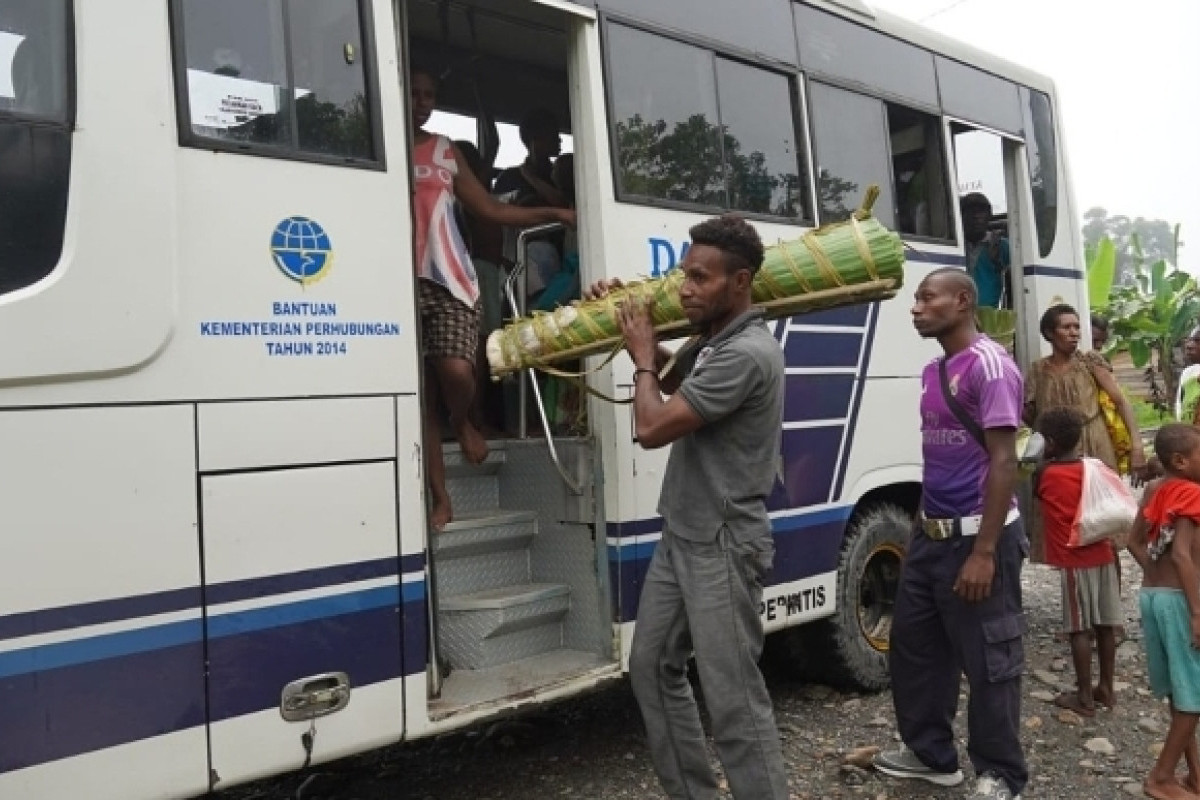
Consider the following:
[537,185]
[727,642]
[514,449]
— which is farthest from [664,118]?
[727,642]

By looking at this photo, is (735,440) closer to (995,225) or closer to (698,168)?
(698,168)

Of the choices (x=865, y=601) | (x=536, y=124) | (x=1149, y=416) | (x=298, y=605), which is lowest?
(x=865, y=601)

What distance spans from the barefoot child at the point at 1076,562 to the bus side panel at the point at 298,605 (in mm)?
3180

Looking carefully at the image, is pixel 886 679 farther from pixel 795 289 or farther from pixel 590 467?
pixel 795 289

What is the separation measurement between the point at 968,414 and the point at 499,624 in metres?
1.85

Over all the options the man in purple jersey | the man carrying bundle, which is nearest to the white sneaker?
the man in purple jersey

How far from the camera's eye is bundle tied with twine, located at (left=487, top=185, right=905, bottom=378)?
3105 mm

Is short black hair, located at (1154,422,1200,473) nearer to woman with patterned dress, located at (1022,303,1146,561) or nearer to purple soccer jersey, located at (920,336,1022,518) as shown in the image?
purple soccer jersey, located at (920,336,1022,518)

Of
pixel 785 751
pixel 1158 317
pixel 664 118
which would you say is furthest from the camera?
pixel 1158 317

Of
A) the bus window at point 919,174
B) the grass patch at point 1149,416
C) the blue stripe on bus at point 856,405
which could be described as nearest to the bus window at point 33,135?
the blue stripe on bus at point 856,405

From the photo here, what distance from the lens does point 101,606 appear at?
2.56 m

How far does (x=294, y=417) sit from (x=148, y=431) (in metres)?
0.41

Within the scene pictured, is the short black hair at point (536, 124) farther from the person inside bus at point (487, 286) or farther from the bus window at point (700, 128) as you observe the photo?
the bus window at point (700, 128)

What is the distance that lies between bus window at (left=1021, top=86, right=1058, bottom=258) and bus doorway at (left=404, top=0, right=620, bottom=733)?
2869 mm
